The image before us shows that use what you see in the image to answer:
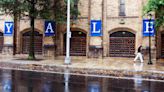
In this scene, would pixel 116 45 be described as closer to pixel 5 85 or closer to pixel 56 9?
pixel 56 9

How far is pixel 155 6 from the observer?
2539 cm

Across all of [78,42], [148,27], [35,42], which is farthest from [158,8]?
[35,42]

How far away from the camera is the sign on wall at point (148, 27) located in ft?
104

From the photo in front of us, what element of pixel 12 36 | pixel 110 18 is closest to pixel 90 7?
pixel 110 18

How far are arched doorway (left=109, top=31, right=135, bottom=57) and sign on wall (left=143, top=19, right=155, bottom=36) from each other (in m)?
1.75

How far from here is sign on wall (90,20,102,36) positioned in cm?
3431

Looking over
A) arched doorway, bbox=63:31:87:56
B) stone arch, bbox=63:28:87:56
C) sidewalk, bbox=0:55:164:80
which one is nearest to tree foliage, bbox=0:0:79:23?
stone arch, bbox=63:28:87:56

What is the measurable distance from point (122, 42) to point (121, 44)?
23 centimetres

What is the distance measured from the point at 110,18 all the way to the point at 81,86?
21.2m

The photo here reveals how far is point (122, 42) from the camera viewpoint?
34.2 m

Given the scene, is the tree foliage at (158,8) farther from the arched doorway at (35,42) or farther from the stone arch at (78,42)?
the arched doorway at (35,42)

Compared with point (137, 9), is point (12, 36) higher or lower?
lower

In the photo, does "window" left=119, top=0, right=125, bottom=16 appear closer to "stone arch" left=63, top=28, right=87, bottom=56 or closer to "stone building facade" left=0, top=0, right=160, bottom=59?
"stone building facade" left=0, top=0, right=160, bottom=59

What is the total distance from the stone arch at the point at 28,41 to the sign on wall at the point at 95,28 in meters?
6.25
